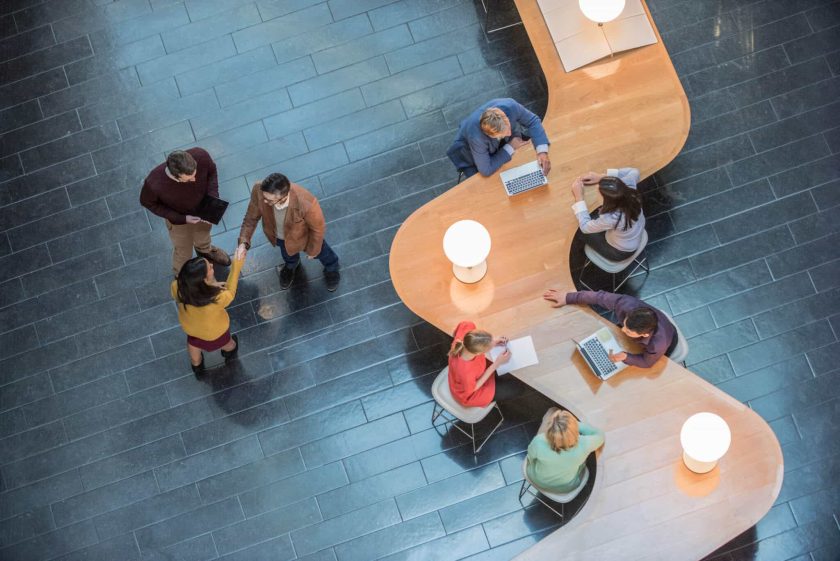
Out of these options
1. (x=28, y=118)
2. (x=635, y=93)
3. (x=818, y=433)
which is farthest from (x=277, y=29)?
(x=818, y=433)

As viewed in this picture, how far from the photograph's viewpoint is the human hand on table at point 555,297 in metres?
5.20

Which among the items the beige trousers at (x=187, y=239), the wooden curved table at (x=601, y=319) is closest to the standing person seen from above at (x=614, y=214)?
the wooden curved table at (x=601, y=319)

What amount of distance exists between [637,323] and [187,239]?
322cm

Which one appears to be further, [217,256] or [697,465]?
[217,256]

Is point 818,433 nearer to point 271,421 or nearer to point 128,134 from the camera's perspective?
point 271,421

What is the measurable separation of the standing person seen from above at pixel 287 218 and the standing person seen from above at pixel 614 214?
5.68 feet

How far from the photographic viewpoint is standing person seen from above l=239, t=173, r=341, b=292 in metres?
5.05

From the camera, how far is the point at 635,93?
18.3ft

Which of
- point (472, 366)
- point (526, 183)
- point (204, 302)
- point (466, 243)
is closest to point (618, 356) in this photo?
point (472, 366)

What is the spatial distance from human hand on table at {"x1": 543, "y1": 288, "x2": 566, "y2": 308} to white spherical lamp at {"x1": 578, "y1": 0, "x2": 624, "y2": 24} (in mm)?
1871

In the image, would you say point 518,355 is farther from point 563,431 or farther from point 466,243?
point 466,243

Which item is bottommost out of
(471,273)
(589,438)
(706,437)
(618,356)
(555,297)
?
(706,437)

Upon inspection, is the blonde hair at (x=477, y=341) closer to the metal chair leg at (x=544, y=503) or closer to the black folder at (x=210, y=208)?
the metal chair leg at (x=544, y=503)

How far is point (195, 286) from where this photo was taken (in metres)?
5.13
